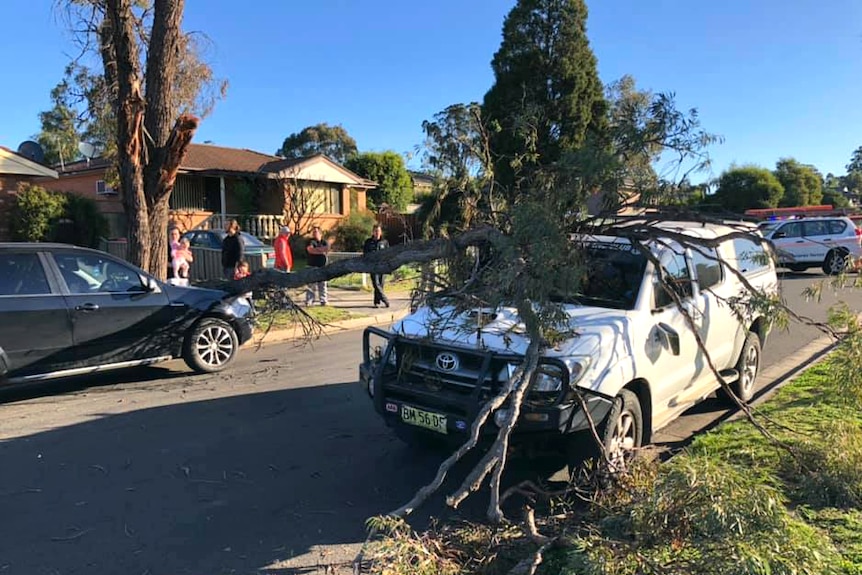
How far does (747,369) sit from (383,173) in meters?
31.2

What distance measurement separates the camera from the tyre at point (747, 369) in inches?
245

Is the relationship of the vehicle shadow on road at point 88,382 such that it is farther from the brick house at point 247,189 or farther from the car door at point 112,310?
the brick house at point 247,189

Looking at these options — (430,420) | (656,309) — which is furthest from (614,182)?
(430,420)

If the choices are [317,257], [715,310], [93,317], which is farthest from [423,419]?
[317,257]

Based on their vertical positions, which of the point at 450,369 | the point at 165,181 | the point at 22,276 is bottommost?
the point at 450,369

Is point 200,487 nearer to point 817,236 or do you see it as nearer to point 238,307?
point 238,307

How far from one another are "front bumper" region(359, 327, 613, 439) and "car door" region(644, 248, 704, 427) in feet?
2.77

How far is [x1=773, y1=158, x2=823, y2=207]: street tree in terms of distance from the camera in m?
53.9

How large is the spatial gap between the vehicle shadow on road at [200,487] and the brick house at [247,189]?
69.7ft

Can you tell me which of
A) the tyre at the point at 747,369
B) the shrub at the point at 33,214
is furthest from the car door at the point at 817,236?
the shrub at the point at 33,214

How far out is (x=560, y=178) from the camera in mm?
4012

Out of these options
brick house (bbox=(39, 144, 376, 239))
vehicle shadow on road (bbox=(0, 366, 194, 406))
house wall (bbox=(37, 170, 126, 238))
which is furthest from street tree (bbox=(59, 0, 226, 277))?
brick house (bbox=(39, 144, 376, 239))

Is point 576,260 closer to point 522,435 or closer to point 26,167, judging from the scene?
point 522,435

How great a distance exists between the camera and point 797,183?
5450 cm
